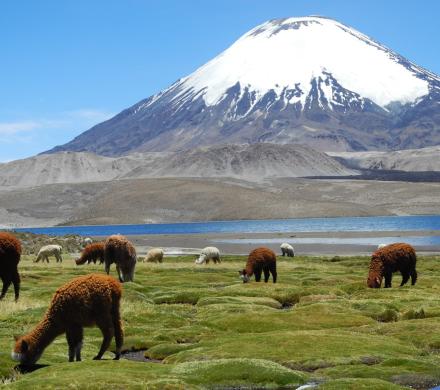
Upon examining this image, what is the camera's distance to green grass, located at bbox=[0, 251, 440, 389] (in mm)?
18484

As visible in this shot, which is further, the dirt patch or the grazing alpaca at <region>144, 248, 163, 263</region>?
the grazing alpaca at <region>144, 248, 163, 263</region>

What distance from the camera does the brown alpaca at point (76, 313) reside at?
18938 mm

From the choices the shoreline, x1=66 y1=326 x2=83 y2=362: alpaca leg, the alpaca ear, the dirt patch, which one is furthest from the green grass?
the shoreline

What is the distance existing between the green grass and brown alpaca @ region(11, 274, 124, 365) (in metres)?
0.76

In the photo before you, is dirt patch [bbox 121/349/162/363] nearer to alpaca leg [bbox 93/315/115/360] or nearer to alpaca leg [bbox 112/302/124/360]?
alpaca leg [bbox 112/302/124/360]

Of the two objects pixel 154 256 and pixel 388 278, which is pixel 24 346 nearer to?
pixel 388 278

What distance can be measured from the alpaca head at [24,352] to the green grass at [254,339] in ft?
1.59

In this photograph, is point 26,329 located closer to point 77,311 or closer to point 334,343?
point 77,311

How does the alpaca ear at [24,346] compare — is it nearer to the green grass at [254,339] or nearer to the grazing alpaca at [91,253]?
the green grass at [254,339]

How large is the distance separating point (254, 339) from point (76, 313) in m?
7.80

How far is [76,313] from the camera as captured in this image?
1903 cm

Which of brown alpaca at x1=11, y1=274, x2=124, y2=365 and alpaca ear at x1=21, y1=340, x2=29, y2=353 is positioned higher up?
brown alpaca at x1=11, y1=274, x2=124, y2=365

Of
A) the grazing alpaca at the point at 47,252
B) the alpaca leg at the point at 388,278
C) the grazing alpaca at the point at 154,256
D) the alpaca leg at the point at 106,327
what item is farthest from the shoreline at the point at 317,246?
the alpaca leg at the point at 106,327

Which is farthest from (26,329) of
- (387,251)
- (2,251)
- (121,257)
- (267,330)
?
(387,251)
